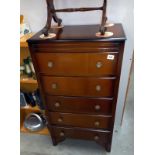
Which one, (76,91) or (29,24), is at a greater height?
(29,24)

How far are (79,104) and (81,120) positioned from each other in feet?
0.59

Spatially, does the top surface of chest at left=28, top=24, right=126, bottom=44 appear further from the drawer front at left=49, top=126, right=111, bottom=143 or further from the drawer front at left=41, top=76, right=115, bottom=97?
the drawer front at left=49, top=126, right=111, bottom=143

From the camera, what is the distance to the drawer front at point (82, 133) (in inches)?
56.1

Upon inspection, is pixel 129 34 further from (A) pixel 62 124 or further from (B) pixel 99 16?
(A) pixel 62 124

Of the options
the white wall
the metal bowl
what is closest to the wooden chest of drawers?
the white wall

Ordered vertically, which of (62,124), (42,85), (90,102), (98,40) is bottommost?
(62,124)

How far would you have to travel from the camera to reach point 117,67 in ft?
3.53

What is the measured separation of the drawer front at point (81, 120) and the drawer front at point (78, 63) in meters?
0.41

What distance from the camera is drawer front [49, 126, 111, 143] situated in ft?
4.67

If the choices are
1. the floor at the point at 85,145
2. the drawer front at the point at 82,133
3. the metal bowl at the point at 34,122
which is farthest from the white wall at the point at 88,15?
the metal bowl at the point at 34,122

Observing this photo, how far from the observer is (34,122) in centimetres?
187
